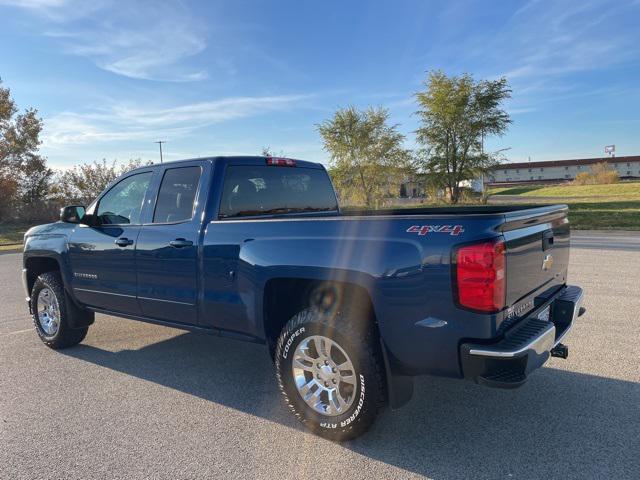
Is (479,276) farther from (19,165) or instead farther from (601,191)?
(601,191)

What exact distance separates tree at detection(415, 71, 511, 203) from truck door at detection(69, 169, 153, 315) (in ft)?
83.9

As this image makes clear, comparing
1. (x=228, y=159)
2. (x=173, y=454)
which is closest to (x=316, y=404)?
(x=173, y=454)

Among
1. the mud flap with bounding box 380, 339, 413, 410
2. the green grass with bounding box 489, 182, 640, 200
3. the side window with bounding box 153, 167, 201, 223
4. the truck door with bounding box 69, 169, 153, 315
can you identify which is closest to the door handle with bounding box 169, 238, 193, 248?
the side window with bounding box 153, 167, 201, 223

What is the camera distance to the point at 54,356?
5094mm

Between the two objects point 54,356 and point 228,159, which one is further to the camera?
point 54,356

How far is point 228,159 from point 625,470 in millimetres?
3475

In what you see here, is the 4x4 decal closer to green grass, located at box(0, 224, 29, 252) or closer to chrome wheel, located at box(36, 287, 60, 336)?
chrome wheel, located at box(36, 287, 60, 336)

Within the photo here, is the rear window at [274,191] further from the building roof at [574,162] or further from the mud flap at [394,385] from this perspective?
the building roof at [574,162]

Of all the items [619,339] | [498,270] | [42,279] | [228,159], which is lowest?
[619,339]

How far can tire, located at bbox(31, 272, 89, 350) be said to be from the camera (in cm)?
518

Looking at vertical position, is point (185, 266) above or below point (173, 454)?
above

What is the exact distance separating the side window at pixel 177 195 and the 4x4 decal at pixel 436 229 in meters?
2.06

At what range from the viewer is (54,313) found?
5.34m

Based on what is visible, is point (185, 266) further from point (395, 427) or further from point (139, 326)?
point (139, 326)
